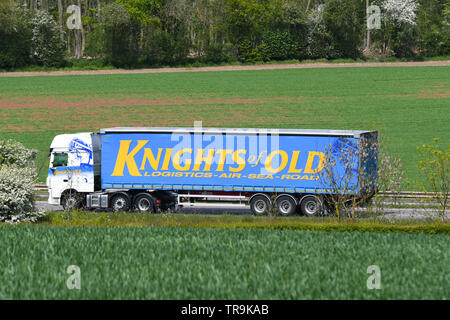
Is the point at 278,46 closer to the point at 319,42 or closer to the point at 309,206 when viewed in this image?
the point at 319,42

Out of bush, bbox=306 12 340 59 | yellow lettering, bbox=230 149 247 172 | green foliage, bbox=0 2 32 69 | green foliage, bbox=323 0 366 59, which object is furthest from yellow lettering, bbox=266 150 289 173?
green foliage, bbox=0 2 32 69

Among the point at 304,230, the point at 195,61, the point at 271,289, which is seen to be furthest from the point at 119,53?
the point at 271,289

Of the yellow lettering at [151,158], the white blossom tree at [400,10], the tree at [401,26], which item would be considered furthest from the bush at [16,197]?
the white blossom tree at [400,10]

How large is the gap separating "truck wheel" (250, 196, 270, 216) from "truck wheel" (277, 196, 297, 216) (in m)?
0.50

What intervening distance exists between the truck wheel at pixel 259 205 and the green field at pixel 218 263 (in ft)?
31.6

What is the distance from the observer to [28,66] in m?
76.1

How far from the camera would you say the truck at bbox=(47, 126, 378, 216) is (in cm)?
2647

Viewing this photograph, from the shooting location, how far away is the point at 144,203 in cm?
2792

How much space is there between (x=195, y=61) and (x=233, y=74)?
8.83 m

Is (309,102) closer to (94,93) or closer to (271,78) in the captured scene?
(271,78)

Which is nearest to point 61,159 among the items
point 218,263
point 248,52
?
point 218,263

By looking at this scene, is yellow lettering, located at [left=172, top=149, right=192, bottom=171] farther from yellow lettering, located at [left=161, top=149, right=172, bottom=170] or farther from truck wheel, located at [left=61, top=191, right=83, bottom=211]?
truck wheel, located at [left=61, top=191, right=83, bottom=211]

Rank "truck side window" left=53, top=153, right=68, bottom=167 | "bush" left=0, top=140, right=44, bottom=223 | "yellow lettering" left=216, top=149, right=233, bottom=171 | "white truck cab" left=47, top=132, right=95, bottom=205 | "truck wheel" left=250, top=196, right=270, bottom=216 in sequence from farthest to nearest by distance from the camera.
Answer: "truck side window" left=53, top=153, right=68, bottom=167
"white truck cab" left=47, top=132, right=95, bottom=205
"yellow lettering" left=216, top=149, right=233, bottom=171
"truck wheel" left=250, top=196, right=270, bottom=216
"bush" left=0, top=140, right=44, bottom=223

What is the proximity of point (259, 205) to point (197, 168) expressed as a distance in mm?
3033
